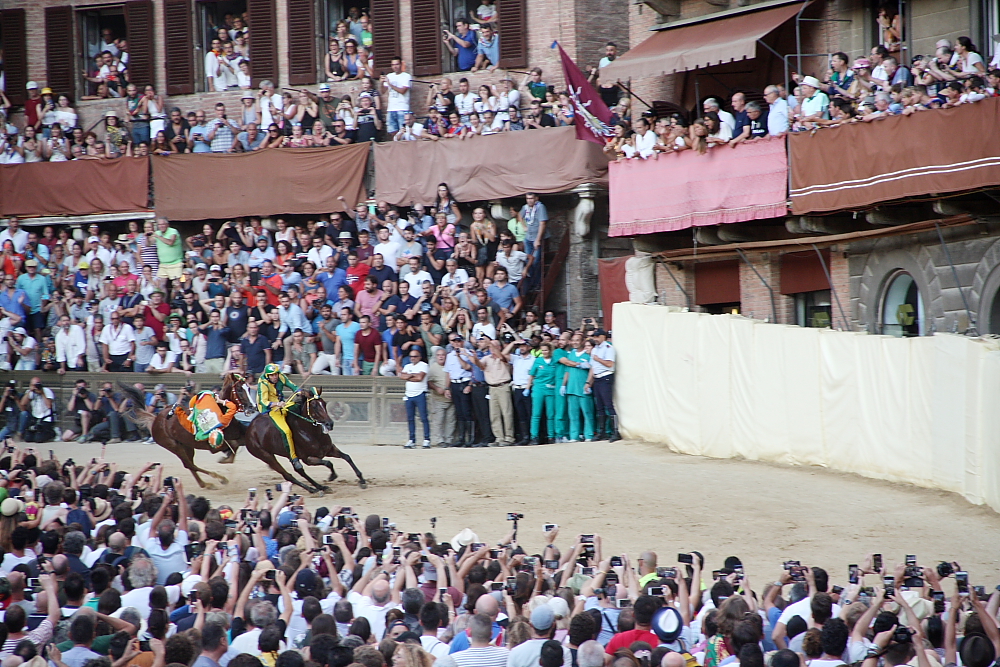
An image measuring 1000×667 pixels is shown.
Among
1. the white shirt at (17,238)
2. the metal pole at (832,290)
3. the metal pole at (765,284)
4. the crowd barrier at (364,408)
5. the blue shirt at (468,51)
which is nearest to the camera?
the metal pole at (832,290)

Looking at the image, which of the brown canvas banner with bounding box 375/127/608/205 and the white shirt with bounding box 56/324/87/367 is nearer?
the white shirt with bounding box 56/324/87/367

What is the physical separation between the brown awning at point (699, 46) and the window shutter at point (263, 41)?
28.8 ft

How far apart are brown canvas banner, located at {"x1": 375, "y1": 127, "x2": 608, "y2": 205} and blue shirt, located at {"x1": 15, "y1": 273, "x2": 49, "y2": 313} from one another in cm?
710

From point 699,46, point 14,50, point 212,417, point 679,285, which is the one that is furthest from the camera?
point 14,50

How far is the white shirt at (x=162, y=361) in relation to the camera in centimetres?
2208

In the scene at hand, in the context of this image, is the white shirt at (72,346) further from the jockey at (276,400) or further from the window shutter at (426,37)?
the jockey at (276,400)

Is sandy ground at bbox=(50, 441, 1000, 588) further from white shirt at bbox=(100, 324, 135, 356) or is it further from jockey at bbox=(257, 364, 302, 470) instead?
white shirt at bbox=(100, 324, 135, 356)

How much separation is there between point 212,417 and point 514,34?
42.8 feet

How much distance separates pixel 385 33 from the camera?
26391mm

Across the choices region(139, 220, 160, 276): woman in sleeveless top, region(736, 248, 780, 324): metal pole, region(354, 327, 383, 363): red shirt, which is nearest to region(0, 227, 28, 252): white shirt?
region(139, 220, 160, 276): woman in sleeveless top

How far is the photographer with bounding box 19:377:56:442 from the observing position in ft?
72.3

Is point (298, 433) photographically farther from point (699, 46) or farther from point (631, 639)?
point (699, 46)

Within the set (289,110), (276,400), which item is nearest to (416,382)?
(276,400)

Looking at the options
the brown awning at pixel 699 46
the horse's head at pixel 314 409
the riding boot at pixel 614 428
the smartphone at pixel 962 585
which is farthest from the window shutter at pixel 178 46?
the smartphone at pixel 962 585
